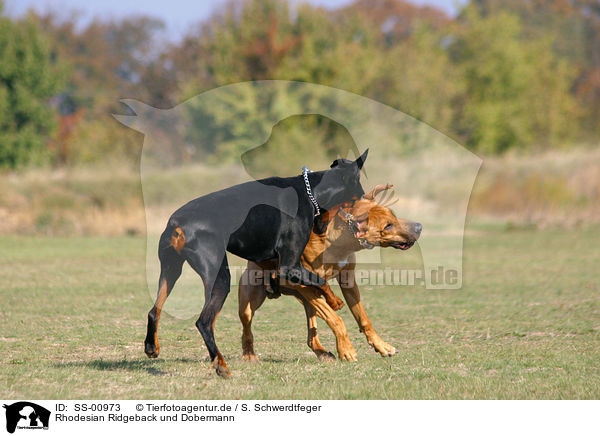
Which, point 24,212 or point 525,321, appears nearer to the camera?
point 525,321

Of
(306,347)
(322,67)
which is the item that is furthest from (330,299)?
(322,67)

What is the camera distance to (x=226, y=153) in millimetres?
32188

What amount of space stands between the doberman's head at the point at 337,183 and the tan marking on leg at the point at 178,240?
1.41 m

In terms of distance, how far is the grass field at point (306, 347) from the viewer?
6305 millimetres

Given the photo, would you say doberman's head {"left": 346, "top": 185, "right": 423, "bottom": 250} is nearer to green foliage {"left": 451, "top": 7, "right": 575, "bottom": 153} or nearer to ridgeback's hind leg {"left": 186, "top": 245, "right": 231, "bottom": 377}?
ridgeback's hind leg {"left": 186, "top": 245, "right": 231, "bottom": 377}

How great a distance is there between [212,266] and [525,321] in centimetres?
531

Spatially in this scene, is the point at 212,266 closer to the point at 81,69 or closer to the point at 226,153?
the point at 226,153

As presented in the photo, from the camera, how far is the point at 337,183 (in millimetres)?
7395

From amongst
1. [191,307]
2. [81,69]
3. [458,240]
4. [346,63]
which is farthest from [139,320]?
[81,69]

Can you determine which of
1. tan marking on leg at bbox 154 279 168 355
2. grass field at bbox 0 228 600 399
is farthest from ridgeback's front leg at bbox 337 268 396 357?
tan marking on leg at bbox 154 279 168 355

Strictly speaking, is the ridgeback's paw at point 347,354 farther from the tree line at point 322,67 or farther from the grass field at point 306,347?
the tree line at point 322,67

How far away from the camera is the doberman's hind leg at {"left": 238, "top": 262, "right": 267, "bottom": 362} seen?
749 centimetres
